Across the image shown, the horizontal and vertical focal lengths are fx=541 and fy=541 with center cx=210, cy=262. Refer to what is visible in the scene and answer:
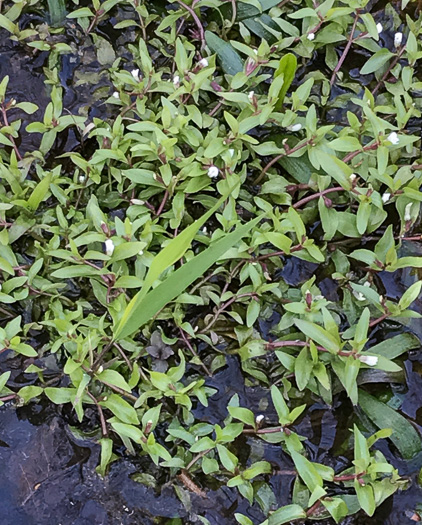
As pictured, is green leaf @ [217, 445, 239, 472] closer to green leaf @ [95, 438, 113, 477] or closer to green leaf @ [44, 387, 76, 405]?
green leaf @ [95, 438, 113, 477]

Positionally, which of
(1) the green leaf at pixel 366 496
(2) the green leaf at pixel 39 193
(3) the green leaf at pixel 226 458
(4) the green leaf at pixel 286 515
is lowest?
(1) the green leaf at pixel 366 496

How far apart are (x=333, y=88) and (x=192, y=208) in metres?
1.18

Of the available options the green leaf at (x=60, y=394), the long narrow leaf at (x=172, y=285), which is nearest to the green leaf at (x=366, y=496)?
the long narrow leaf at (x=172, y=285)

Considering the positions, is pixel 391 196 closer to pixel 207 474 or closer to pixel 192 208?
pixel 192 208

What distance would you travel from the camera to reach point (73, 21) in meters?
3.36

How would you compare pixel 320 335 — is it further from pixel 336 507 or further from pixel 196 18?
pixel 196 18

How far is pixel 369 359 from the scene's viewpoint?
2271 mm

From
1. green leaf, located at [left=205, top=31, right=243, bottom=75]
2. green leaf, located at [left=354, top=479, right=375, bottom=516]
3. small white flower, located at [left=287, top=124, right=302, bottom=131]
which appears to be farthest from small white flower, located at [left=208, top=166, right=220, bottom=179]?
green leaf, located at [left=354, top=479, right=375, bottom=516]

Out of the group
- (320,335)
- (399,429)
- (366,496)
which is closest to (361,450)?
(366,496)

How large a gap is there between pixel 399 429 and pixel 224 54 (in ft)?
7.33

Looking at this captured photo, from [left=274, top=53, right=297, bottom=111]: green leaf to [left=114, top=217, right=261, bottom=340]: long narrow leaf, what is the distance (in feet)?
3.97

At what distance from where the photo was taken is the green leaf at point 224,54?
3.16m

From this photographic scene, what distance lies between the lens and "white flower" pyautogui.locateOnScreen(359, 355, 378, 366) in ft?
7.43

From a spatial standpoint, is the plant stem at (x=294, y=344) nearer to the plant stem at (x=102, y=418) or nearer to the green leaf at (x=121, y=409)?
the green leaf at (x=121, y=409)
